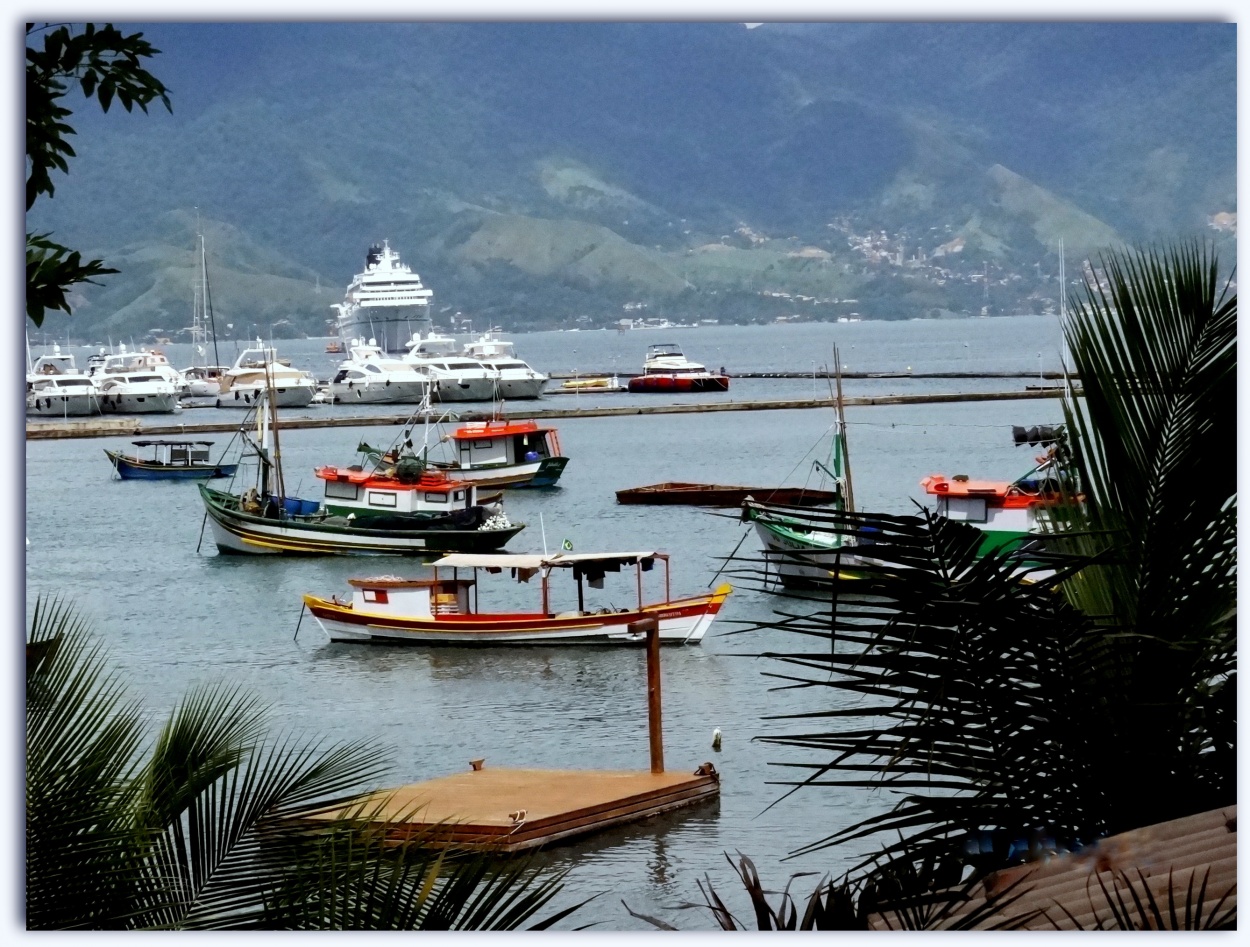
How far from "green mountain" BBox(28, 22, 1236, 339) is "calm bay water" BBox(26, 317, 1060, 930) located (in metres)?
0.90

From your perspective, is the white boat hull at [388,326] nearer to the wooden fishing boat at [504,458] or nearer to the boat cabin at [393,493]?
the wooden fishing boat at [504,458]

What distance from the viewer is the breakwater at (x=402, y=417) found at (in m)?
41.0

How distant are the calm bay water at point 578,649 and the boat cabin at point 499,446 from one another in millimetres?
893

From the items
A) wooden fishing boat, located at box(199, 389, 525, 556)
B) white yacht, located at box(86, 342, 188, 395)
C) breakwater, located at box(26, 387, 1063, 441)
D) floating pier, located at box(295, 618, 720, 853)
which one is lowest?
floating pier, located at box(295, 618, 720, 853)

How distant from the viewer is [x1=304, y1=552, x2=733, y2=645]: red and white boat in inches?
563

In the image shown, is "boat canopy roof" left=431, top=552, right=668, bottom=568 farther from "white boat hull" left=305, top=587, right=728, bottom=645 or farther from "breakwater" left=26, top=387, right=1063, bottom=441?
"breakwater" left=26, top=387, right=1063, bottom=441

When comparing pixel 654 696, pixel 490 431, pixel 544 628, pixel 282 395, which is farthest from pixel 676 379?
pixel 654 696

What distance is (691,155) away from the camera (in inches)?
257

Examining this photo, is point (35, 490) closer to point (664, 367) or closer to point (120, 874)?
point (664, 367)

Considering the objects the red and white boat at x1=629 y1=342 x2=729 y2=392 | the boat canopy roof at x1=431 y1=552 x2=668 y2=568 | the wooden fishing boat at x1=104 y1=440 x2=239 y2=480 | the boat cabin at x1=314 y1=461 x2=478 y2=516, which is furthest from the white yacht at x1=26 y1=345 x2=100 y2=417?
the boat canopy roof at x1=431 y1=552 x2=668 y2=568

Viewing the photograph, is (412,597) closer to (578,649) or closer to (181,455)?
(578,649)

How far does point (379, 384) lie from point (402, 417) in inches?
253

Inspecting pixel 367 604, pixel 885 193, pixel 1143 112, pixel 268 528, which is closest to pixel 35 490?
pixel 268 528

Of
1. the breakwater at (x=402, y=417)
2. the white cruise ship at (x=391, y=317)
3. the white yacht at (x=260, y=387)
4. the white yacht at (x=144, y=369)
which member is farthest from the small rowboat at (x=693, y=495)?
the white cruise ship at (x=391, y=317)
